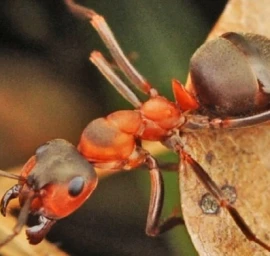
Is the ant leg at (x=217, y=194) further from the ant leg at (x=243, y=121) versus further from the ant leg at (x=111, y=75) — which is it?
the ant leg at (x=111, y=75)

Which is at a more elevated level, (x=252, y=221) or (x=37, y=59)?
(x=37, y=59)

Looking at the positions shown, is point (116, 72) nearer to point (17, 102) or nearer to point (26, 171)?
point (17, 102)

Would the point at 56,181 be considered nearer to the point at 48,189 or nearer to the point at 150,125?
the point at 48,189

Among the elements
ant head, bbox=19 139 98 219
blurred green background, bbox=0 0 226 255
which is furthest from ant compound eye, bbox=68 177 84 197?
blurred green background, bbox=0 0 226 255

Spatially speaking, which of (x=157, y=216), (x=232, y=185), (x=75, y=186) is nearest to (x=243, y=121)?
(x=232, y=185)

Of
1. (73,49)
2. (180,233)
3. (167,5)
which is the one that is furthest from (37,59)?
(180,233)
